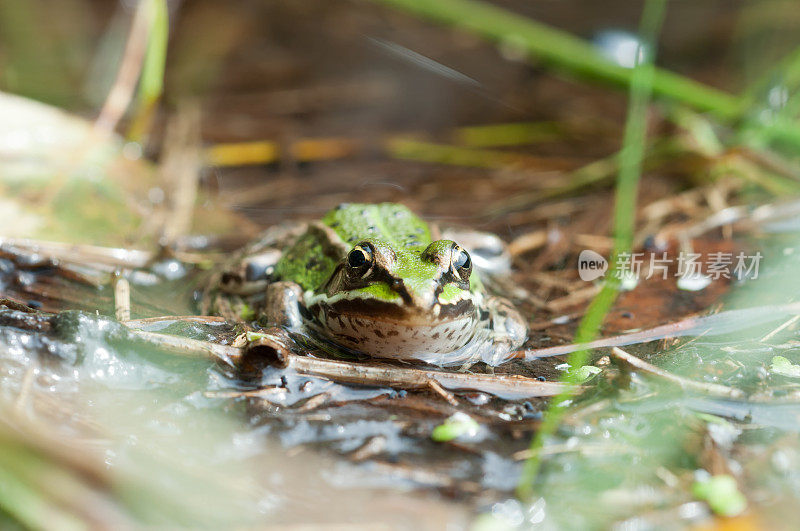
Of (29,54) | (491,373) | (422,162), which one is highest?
(29,54)

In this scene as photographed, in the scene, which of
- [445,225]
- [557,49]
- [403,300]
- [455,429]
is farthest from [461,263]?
[557,49]

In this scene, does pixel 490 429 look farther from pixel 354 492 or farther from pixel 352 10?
pixel 352 10

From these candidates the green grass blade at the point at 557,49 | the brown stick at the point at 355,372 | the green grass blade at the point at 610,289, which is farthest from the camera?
the green grass blade at the point at 557,49

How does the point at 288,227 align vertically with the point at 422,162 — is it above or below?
below

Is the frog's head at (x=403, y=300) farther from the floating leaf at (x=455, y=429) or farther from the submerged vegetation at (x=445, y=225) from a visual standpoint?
the floating leaf at (x=455, y=429)

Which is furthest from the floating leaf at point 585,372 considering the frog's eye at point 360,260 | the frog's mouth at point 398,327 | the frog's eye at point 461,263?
the frog's eye at point 360,260

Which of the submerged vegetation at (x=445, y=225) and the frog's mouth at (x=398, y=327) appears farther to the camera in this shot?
the frog's mouth at (x=398, y=327)

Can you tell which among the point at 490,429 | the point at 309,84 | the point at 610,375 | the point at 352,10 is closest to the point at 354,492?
the point at 490,429

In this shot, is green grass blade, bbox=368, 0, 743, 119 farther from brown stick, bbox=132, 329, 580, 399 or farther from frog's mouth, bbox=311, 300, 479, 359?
brown stick, bbox=132, 329, 580, 399
